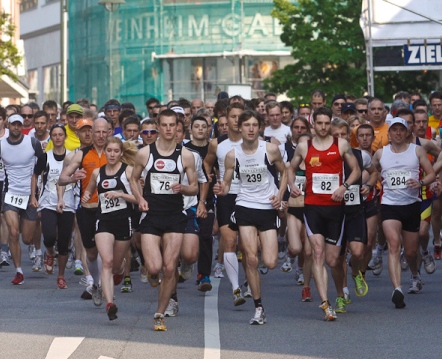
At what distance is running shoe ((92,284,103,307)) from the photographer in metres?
13.4

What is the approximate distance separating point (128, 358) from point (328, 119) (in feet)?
12.2

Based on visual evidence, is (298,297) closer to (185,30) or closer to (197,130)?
(197,130)

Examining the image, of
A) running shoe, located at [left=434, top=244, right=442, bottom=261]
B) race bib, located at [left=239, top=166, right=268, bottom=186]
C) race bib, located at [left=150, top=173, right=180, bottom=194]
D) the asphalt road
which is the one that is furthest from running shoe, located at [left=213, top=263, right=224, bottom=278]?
race bib, located at [left=150, top=173, right=180, bottom=194]

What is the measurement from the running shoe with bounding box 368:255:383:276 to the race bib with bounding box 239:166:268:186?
4.31 m

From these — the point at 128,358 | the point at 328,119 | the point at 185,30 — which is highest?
the point at 185,30

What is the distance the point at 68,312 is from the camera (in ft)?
42.8

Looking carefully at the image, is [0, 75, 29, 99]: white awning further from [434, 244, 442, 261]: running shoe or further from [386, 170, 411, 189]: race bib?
[386, 170, 411, 189]: race bib

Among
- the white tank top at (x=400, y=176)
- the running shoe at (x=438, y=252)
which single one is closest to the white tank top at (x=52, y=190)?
the white tank top at (x=400, y=176)

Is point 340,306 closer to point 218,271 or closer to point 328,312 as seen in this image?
point 328,312

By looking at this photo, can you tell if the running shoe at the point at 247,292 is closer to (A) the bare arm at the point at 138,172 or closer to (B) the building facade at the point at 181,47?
(A) the bare arm at the point at 138,172

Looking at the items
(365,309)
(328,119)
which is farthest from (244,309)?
(328,119)

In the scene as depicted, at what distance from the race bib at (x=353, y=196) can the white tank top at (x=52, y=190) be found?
3909 millimetres

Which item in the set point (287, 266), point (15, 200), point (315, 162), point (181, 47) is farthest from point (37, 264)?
point (181, 47)

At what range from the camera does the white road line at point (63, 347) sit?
10156 mm
